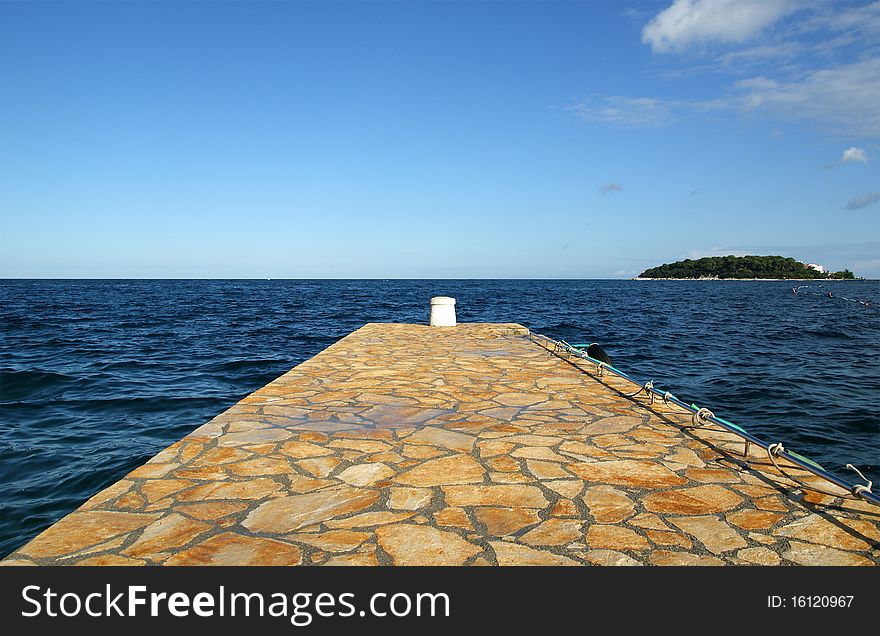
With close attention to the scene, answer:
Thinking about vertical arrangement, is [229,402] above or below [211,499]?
below

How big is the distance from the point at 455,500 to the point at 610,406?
295cm

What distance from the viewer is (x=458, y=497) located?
350 cm

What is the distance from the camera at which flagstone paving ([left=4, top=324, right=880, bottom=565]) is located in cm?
283

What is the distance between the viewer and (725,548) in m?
2.85

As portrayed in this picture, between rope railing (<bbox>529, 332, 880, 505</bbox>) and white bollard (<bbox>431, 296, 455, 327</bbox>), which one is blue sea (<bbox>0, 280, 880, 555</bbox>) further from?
white bollard (<bbox>431, 296, 455, 327</bbox>)

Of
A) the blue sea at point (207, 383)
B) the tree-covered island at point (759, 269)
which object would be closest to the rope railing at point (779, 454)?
the blue sea at point (207, 383)
